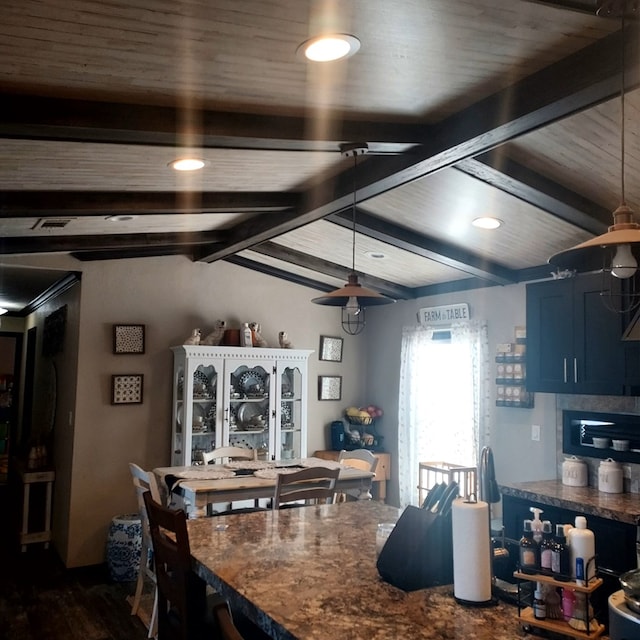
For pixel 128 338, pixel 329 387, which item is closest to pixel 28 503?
A: pixel 128 338

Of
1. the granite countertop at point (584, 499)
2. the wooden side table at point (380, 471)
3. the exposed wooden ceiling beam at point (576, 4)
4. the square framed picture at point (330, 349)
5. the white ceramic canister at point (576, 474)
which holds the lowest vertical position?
the wooden side table at point (380, 471)

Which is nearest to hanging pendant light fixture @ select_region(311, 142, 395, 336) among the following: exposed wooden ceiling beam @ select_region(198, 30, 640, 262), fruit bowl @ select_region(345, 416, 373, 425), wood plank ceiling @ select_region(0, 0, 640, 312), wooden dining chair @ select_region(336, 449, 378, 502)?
wood plank ceiling @ select_region(0, 0, 640, 312)

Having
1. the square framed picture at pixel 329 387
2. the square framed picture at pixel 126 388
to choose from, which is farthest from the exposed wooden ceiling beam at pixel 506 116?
the square framed picture at pixel 329 387

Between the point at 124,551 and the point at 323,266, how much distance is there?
2.93 meters

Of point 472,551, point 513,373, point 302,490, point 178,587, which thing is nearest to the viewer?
point 472,551

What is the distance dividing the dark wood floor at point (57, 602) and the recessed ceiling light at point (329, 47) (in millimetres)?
3356

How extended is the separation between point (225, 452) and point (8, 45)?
3493 millimetres

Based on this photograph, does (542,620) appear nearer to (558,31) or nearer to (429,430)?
(558,31)

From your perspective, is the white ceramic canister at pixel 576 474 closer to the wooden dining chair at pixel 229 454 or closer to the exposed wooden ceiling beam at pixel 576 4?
the wooden dining chair at pixel 229 454

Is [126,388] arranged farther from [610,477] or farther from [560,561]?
[560,561]

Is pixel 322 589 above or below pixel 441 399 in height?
below

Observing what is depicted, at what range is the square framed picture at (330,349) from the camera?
6.59 m

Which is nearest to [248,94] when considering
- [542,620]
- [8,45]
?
[8,45]

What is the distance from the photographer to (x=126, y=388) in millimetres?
5387
